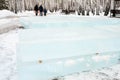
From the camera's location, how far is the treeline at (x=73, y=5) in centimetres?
4420

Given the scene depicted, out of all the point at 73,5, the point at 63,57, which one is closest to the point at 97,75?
the point at 63,57

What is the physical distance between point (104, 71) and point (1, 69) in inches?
98.2

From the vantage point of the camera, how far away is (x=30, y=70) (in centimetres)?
489

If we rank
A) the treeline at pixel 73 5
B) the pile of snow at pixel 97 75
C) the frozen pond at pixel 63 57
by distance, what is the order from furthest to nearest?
the treeline at pixel 73 5, the frozen pond at pixel 63 57, the pile of snow at pixel 97 75

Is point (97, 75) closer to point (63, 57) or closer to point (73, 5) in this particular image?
point (63, 57)

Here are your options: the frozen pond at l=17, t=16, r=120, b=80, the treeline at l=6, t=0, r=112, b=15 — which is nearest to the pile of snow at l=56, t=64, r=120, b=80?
the frozen pond at l=17, t=16, r=120, b=80

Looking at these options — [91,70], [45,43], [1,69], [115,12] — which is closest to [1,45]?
[45,43]

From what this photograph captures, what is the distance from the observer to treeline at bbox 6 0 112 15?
145ft

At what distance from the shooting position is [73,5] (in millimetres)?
56188

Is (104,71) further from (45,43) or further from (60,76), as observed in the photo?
(45,43)

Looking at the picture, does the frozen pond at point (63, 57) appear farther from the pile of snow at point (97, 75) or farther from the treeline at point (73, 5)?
the treeline at point (73, 5)

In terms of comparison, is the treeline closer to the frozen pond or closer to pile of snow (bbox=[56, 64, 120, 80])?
the frozen pond

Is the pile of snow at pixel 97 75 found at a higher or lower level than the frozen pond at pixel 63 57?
lower

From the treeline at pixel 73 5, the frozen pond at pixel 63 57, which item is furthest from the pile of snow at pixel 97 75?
the treeline at pixel 73 5
